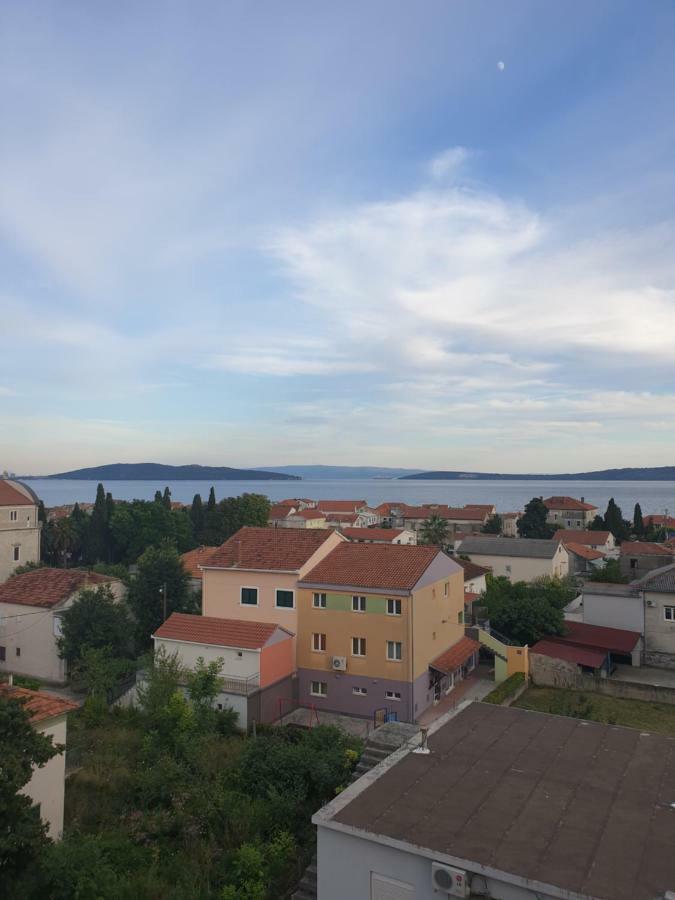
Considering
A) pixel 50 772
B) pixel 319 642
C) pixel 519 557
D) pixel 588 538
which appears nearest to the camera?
pixel 50 772

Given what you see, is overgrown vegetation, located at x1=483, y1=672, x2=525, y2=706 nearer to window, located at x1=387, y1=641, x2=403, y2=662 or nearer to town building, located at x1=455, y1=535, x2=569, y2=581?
window, located at x1=387, y1=641, x2=403, y2=662

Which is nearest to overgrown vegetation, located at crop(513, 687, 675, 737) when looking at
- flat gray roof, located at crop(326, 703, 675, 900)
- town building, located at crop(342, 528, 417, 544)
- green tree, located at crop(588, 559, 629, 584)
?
flat gray roof, located at crop(326, 703, 675, 900)

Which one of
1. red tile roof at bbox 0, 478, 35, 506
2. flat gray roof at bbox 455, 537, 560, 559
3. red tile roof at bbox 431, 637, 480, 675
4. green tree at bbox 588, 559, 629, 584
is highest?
red tile roof at bbox 0, 478, 35, 506

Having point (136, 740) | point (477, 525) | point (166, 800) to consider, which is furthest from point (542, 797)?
point (477, 525)

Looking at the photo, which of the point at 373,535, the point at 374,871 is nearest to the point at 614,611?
the point at 374,871

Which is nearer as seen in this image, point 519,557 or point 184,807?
point 184,807

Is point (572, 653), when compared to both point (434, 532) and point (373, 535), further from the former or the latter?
point (373, 535)

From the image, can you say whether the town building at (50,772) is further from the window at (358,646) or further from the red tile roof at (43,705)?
the window at (358,646)
